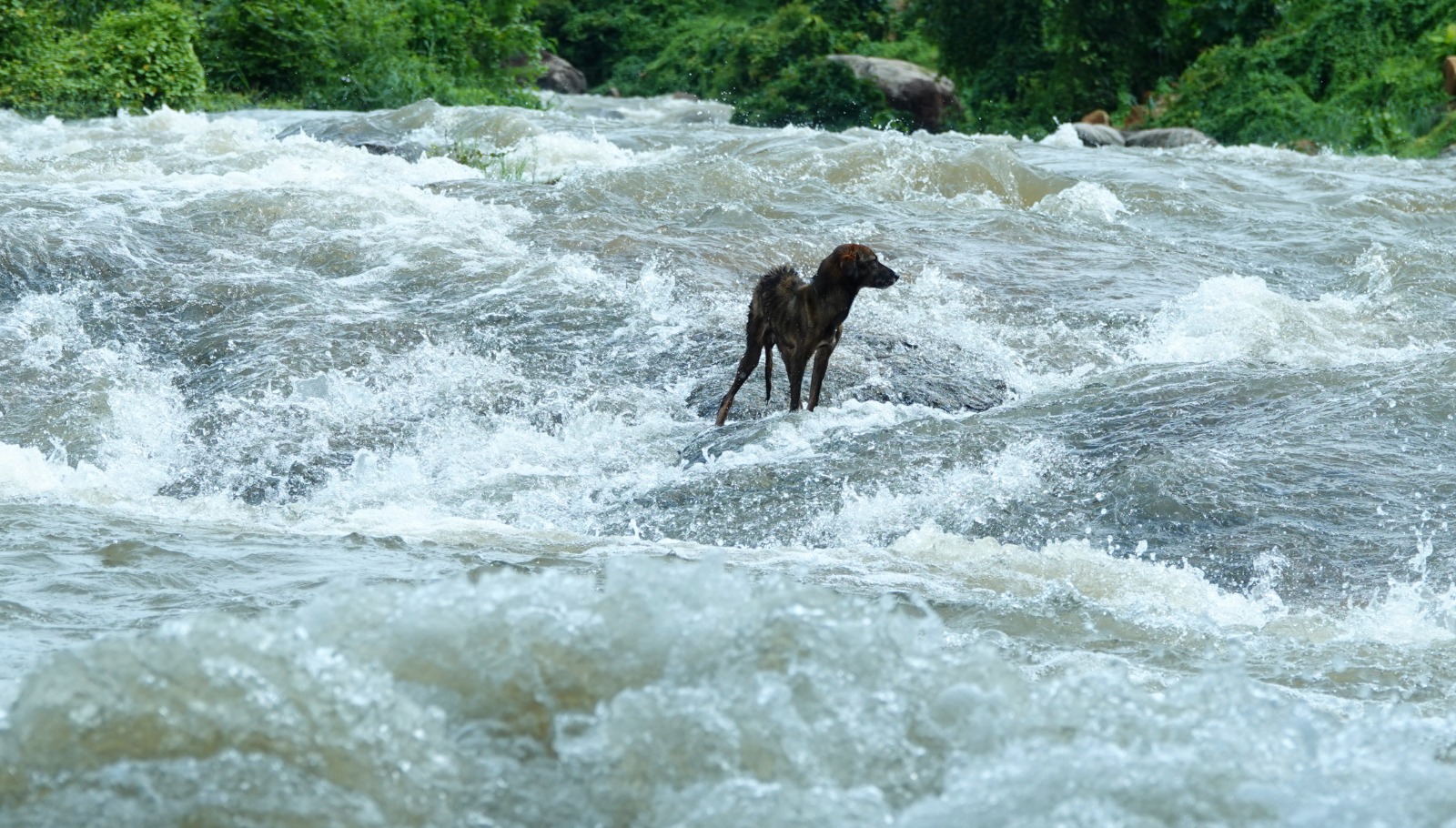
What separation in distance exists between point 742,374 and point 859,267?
1.01 meters

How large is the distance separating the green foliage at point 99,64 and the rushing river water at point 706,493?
3.75 meters

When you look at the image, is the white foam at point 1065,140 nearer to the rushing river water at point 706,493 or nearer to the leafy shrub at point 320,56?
the rushing river water at point 706,493

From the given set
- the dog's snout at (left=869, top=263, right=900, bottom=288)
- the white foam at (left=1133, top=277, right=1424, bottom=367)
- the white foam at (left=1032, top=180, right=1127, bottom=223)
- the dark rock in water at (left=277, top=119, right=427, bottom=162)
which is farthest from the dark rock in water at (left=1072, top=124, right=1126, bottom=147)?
the dog's snout at (left=869, top=263, right=900, bottom=288)

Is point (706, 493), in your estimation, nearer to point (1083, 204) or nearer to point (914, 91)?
point (1083, 204)

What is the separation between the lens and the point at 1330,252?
12.2m

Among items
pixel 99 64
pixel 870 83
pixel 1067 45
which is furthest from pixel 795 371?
pixel 870 83

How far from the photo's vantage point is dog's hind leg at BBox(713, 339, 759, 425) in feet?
27.3

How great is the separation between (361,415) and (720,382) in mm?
2006

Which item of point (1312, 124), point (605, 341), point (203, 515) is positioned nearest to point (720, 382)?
point (605, 341)

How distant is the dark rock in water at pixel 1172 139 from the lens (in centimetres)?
2212

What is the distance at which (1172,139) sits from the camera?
22391 mm

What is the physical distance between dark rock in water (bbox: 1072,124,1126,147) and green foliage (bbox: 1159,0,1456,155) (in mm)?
1856

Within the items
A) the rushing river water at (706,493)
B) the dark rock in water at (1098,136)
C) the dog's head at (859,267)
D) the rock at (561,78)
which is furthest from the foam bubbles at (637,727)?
the rock at (561,78)

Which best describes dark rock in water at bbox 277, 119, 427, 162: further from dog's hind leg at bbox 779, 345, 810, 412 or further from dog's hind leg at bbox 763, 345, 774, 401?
dog's hind leg at bbox 779, 345, 810, 412
